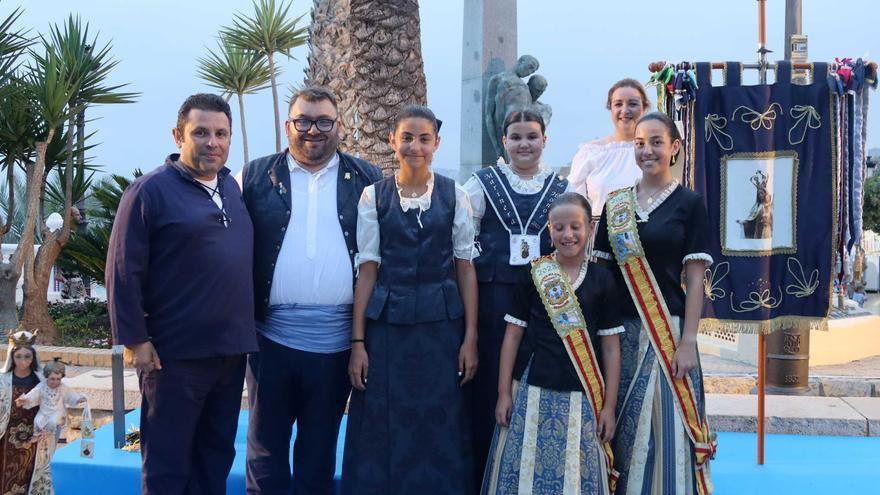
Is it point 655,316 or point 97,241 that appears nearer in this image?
point 655,316

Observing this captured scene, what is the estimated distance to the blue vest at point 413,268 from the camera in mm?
2986

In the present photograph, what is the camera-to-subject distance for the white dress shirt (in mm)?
3045

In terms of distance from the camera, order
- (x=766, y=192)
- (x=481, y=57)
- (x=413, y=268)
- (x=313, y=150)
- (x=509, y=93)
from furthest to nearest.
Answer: (x=481, y=57) < (x=509, y=93) < (x=766, y=192) < (x=313, y=150) < (x=413, y=268)

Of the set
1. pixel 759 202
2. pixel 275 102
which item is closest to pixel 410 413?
pixel 759 202

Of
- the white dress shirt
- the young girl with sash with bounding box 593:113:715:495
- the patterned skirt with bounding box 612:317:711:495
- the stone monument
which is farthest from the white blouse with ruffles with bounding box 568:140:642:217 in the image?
the stone monument

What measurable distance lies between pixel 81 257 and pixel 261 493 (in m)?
8.76

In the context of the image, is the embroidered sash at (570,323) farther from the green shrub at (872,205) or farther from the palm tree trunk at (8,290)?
the green shrub at (872,205)

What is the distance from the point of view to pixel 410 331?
3.01m

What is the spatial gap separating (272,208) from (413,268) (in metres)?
0.63

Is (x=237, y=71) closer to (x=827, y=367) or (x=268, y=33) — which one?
(x=268, y=33)

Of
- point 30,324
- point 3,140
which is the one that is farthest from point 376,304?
point 3,140

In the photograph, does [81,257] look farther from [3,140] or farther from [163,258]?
[163,258]

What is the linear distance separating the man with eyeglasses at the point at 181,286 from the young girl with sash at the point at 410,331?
0.50m

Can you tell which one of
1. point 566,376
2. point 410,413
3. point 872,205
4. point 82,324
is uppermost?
point 872,205
